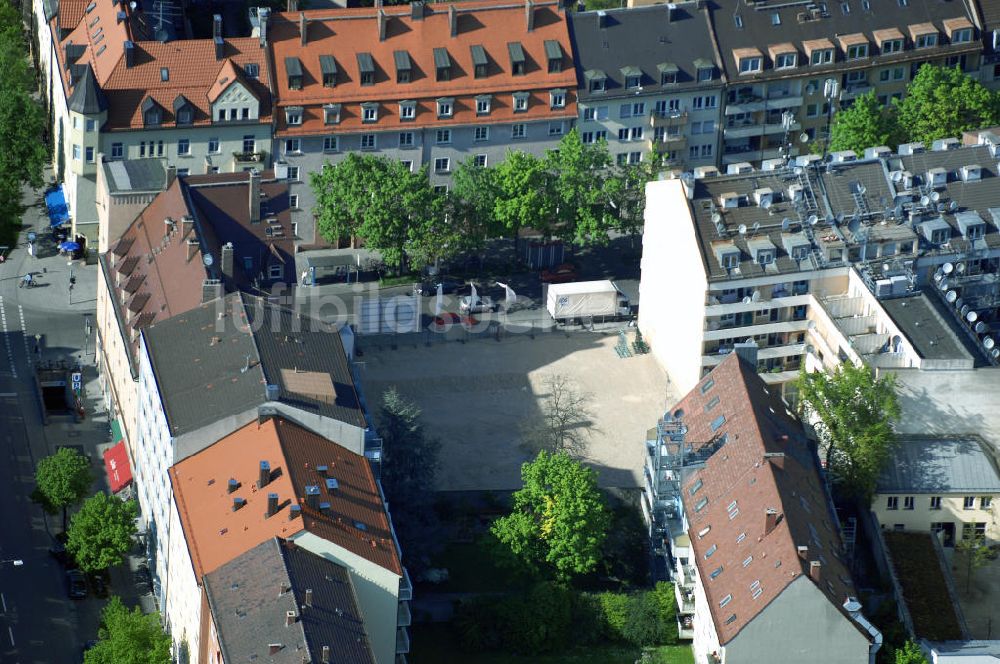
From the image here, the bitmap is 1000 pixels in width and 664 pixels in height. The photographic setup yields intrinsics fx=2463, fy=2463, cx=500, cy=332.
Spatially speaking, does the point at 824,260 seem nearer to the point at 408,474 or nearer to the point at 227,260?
the point at 408,474

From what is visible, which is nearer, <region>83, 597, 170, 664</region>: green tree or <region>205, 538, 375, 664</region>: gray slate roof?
<region>205, 538, 375, 664</region>: gray slate roof

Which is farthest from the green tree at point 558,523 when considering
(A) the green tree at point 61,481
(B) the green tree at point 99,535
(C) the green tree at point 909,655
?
(A) the green tree at point 61,481

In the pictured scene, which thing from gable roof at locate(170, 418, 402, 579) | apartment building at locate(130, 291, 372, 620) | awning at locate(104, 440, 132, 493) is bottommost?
awning at locate(104, 440, 132, 493)

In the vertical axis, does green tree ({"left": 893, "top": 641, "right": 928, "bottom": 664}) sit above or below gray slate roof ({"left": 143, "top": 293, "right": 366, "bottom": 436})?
below

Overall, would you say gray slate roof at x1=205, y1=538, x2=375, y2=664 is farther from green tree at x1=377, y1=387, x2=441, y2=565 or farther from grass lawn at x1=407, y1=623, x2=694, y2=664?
green tree at x1=377, y1=387, x2=441, y2=565

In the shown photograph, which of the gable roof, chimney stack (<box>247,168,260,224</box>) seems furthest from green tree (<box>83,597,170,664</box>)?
chimney stack (<box>247,168,260,224</box>)

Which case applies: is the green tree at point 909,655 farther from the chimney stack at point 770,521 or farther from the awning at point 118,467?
the awning at point 118,467
